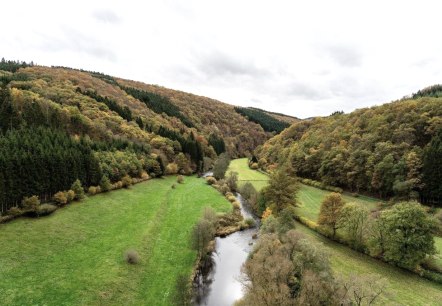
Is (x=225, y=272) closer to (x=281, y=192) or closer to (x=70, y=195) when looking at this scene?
(x=281, y=192)

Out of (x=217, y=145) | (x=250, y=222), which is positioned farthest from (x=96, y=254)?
(x=217, y=145)

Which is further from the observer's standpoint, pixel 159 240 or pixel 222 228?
pixel 222 228

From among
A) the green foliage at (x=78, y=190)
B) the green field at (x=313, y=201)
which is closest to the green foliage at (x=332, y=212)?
the green field at (x=313, y=201)

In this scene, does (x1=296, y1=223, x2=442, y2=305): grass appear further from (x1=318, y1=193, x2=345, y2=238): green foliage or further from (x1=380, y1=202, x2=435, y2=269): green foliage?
(x1=318, y1=193, x2=345, y2=238): green foliage

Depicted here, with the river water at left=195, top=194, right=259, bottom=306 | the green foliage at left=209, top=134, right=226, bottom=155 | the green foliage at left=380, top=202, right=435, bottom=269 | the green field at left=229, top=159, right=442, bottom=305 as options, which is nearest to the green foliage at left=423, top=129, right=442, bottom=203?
the green field at left=229, top=159, right=442, bottom=305

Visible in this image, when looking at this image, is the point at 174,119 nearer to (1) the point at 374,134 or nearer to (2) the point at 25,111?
(2) the point at 25,111

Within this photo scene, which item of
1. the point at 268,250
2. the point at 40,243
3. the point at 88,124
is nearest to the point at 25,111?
the point at 88,124
